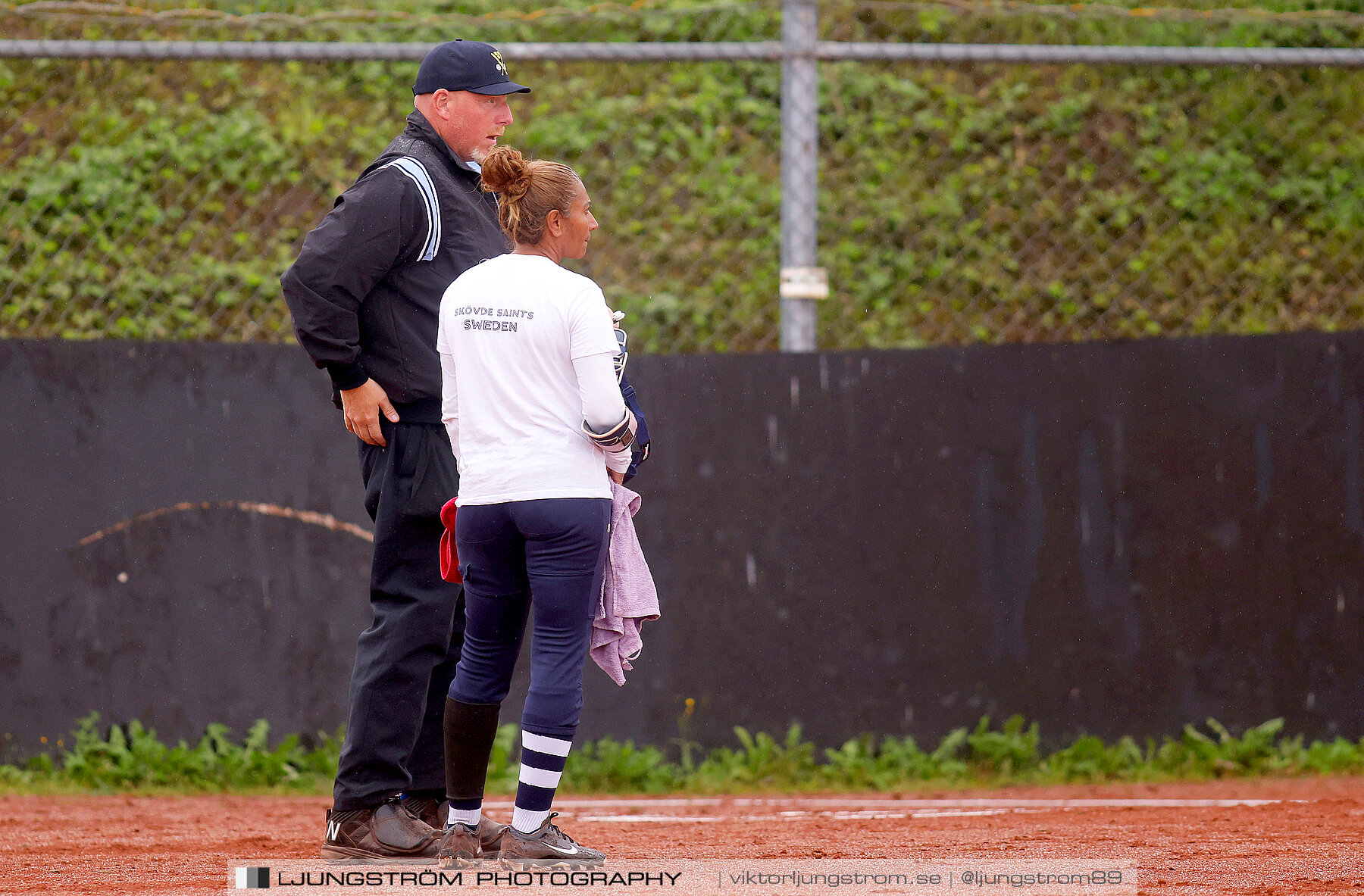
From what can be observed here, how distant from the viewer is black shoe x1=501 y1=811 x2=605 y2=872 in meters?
3.05

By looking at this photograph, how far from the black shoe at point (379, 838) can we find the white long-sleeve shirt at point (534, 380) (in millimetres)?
897

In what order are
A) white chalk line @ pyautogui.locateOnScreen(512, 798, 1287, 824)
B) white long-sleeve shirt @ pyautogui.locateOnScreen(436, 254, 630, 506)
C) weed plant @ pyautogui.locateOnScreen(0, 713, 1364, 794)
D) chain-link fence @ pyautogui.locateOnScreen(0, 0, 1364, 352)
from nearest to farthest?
white long-sleeve shirt @ pyautogui.locateOnScreen(436, 254, 630, 506)
white chalk line @ pyautogui.locateOnScreen(512, 798, 1287, 824)
weed plant @ pyautogui.locateOnScreen(0, 713, 1364, 794)
chain-link fence @ pyautogui.locateOnScreen(0, 0, 1364, 352)

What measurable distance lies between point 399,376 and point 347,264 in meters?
0.31

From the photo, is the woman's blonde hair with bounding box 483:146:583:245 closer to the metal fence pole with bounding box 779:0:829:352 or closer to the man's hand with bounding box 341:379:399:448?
the man's hand with bounding box 341:379:399:448

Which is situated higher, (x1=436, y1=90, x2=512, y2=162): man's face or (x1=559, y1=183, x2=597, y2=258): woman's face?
(x1=436, y1=90, x2=512, y2=162): man's face

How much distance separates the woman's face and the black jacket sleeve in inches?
18.4

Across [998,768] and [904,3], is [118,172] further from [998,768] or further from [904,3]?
[998,768]

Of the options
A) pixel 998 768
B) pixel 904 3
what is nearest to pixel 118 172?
pixel 904 3

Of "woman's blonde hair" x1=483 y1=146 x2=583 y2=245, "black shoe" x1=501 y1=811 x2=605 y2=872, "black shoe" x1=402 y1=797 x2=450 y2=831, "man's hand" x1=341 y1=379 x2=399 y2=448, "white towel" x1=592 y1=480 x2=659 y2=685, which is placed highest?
"woman's blonde hair" x1=483 y1=146 x2=583 y2=245

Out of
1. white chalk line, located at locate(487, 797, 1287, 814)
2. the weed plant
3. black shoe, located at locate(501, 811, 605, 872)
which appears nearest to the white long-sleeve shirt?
black shoe, located at locate(501, 811, 605, 872)

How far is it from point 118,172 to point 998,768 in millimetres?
4716

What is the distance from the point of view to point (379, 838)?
133 inches

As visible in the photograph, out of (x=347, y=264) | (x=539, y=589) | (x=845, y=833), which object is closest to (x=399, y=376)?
(x=347, y=264)

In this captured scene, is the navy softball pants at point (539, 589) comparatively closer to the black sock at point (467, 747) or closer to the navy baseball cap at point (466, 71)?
the black sock at point (467, 747)
